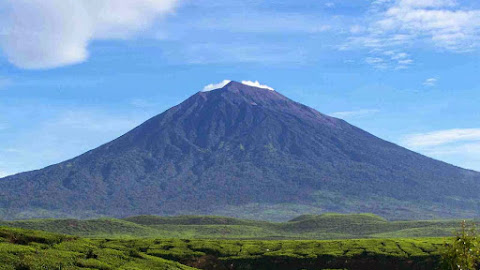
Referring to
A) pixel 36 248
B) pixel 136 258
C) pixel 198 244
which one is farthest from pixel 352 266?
pixel 36 248

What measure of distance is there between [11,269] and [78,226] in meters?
141

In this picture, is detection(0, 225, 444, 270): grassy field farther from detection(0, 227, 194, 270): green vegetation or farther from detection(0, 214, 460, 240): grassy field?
detection(0, 214, 460, 240): grassy field

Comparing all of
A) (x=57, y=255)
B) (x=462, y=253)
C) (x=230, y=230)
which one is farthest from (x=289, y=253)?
(x=230, y=230)

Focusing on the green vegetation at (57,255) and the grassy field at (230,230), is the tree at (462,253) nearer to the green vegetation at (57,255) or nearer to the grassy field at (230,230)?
the green vegetation at (57,255)

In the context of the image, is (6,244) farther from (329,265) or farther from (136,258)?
(329,265)

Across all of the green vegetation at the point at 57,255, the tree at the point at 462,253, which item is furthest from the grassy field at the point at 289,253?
the tree at the point at 462,253

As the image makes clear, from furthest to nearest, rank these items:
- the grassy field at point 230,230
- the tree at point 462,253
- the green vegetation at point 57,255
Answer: the grassy field at point 230,230 < the tree at point 462,253 < the green vegetation at point 57,255

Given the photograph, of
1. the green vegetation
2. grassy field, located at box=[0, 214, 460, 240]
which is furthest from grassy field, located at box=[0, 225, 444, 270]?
grassy field, located at box=[0, 214, 460, 240]

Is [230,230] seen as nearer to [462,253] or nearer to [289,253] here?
[289,253]

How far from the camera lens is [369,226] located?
190 meters

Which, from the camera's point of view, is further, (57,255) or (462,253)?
(57,255)

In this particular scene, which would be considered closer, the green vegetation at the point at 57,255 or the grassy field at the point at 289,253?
the green vegetation at the point at 57,255

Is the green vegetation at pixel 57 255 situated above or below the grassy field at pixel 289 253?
above

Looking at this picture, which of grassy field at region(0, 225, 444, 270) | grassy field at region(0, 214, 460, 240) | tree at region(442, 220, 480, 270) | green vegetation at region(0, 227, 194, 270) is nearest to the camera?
green vegetation at region(0, 227, 194, 270)
